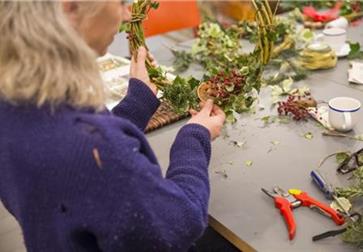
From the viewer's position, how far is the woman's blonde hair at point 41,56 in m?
0.73

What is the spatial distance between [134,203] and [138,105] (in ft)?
1.64

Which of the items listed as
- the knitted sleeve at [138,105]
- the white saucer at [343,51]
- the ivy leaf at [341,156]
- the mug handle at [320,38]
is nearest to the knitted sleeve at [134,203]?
the knitted sleeve at [138,105]

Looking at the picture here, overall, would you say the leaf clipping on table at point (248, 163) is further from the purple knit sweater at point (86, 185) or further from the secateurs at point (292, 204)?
the purple knit sweater at point (86, 185)

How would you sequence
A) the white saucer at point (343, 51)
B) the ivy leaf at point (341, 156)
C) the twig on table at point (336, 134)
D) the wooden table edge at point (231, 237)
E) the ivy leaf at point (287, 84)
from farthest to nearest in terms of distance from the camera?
the white saucer at point (343, 51)
the ivy leaf at point (287, 84)
the twig on table at point (336, 134)
the ivy leaf at point (341, 156)
the wooden table edge at point (231, 237)

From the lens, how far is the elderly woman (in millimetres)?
732

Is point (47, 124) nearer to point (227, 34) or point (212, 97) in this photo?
point (212, 97)

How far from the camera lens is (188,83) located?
1305 mm

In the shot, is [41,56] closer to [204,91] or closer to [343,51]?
[204,91]

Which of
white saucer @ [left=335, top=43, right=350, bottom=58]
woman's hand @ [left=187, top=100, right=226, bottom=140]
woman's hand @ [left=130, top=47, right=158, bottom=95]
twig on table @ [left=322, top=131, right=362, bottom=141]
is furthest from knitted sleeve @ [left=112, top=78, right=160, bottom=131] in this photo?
white saucer @ [left=335, top=43, right=350, bottom=58]

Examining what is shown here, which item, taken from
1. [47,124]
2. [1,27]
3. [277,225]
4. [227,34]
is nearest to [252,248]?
[277,225]

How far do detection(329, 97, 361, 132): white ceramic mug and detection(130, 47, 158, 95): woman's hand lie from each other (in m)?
0.51

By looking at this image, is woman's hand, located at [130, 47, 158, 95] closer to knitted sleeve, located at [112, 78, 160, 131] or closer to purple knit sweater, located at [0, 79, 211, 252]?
knitted sleeve, located at [112, 78, 160, 131]

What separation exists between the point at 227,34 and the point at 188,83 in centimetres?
72

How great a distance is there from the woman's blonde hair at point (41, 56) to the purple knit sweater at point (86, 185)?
3 cm
